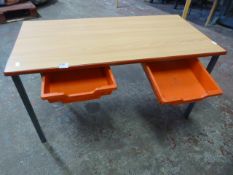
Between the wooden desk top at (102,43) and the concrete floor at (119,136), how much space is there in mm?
706

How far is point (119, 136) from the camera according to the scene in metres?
1.46

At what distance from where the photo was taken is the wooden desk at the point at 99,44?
967 mm

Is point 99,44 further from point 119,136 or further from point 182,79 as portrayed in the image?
point 119,136

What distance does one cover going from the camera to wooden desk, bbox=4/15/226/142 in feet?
3.17

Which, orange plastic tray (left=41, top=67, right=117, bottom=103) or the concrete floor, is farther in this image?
the concrete floor

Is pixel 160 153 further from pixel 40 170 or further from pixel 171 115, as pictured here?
pixel 40 170

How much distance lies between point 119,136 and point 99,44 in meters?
0.76

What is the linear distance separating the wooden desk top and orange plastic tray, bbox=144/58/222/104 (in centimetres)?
13

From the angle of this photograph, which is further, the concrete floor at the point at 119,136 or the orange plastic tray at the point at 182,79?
the concrete floor at the point at 119,136

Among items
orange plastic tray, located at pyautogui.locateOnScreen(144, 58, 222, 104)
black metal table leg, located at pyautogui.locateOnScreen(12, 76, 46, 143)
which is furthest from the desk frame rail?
orange plastic tray, located at pyautogui.locateOnScreen(144, 58, 222, 104)

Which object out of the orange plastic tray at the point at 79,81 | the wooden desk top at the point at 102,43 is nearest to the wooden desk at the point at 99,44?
the wooden desk top at the point at 102,43

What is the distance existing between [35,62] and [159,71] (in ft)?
2.72

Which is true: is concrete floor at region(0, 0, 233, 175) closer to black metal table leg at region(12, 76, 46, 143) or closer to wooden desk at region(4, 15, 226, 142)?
black metal table leg at region(12, 76, 46, 143)

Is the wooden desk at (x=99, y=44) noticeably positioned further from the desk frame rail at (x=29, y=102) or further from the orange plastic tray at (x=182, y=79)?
the orange plastic tray at (x=182, y=79)
